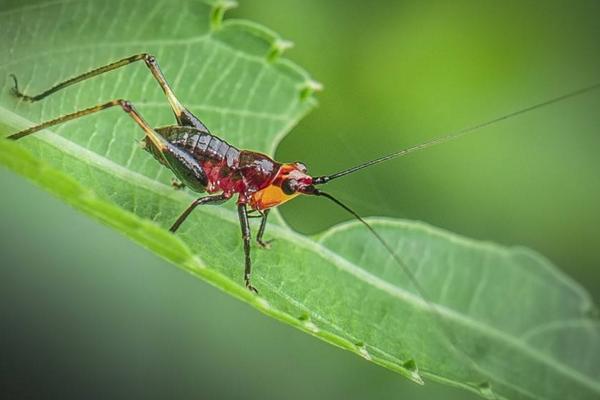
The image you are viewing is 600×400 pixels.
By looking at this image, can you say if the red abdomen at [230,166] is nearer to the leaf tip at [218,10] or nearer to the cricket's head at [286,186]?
the cricket's head at [286,186]

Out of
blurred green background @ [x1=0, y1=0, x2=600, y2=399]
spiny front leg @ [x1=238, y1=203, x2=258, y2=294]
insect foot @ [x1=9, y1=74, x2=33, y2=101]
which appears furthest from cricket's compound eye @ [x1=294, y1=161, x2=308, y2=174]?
insect foot @ [x1=9, y1=74, x2=33, y2=101]

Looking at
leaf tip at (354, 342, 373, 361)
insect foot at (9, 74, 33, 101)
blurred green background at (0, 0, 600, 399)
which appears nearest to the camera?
leaf tip at (354, 342, 373, 361)

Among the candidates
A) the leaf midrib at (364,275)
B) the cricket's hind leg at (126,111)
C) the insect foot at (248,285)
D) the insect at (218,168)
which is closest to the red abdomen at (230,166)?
the insect at (218,168)

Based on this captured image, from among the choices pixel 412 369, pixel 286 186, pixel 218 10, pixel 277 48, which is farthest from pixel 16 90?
pixel 412 369

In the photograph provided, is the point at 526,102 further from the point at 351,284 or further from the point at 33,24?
the point at 33,24

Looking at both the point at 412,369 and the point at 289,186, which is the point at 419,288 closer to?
the point at 289,186

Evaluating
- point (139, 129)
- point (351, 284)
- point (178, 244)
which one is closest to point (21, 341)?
point (139, 129)

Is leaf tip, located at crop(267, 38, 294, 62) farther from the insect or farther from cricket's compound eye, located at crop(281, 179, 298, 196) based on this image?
cricket's compound eye, located at crop(281, 179, 298, 196)

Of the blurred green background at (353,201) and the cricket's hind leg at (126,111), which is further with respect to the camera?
the blurred green background at (353,201)
